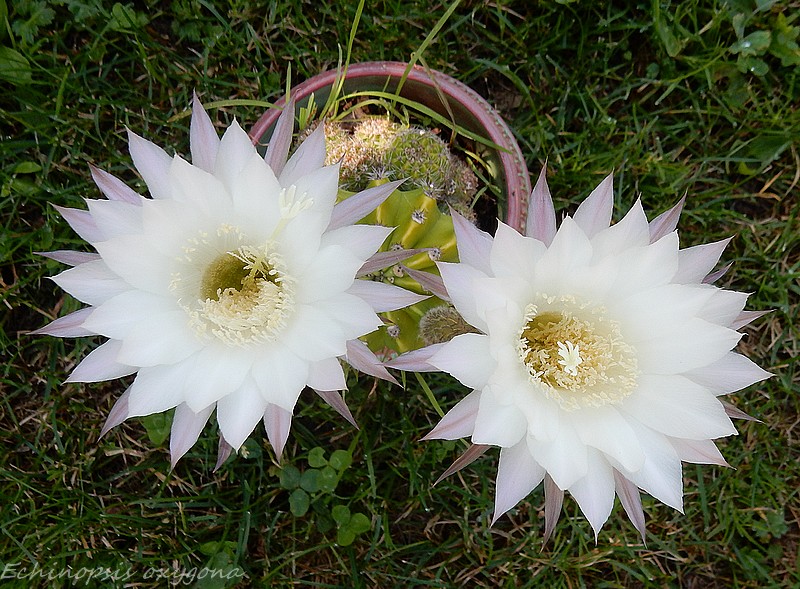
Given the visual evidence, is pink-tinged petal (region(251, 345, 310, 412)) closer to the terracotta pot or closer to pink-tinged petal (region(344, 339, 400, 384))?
pink-tinged petal (region(344, 339, 400, 384))

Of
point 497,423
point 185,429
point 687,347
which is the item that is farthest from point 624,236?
point 185,429

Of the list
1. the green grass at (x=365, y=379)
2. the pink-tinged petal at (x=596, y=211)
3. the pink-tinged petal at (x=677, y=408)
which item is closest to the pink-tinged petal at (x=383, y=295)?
the pink-tinged petal at (x=596, y=211)

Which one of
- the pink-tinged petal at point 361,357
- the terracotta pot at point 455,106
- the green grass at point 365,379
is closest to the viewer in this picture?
the pink-tinged petal at point 361,357

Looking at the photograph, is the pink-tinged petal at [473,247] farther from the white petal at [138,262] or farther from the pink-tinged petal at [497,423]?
the white petal at [138,262]

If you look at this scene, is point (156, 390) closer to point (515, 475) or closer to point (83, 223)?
point (83, 223)

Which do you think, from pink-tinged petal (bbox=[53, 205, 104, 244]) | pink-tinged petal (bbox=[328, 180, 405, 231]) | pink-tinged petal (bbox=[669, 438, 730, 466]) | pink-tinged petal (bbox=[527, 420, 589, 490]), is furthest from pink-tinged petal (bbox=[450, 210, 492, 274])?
pink-tinged petal (bbox=[53, 205, 104, 244])
